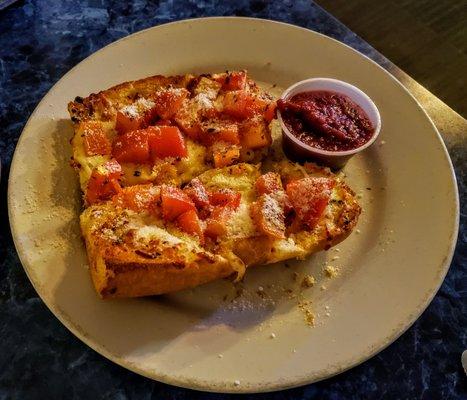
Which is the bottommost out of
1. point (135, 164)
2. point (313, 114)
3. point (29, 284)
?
point (29, 284)

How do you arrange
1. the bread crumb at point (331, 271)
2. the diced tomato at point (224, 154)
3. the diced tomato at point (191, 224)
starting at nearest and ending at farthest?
1. the diced tomato at point (191, 224)
2. the bread crumb at point (331, 271)
3. the diced tomato at point (224, 154)

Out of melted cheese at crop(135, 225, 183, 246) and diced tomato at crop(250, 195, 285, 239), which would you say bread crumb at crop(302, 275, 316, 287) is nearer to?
diced tomato at crop(250, 195, 285, 239)

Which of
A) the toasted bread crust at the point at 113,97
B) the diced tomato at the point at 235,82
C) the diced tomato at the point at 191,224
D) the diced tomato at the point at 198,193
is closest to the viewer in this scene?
the diced tomato at the point at 191,224

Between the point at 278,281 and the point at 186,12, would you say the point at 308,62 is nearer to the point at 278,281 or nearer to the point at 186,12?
the point at 186,12

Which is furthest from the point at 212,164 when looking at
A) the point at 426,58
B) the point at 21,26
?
the point at 426,58

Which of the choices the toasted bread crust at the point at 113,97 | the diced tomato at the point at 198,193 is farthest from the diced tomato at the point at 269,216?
the toasted bread crust at the point at 113,97

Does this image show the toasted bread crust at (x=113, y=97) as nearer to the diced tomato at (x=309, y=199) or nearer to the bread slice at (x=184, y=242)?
the bread slice at (x=184, y=242)
